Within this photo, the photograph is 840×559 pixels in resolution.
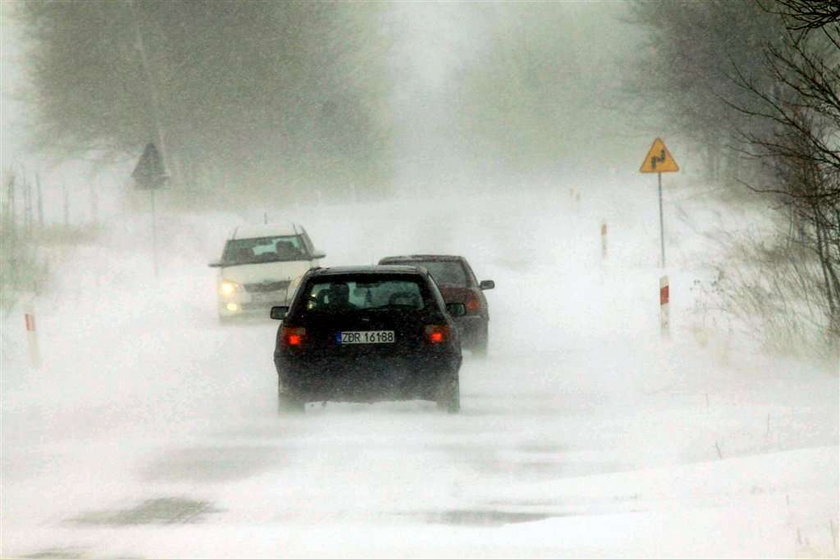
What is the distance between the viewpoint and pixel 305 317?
518 inches

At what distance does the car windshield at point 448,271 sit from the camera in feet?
62.1

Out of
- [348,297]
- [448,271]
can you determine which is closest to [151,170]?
[448,271]

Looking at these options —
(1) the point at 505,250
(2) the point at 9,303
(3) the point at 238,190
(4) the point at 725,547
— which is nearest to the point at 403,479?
(4) the point at 725,547

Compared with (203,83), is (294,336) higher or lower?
lower

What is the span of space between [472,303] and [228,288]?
7094 millimetres

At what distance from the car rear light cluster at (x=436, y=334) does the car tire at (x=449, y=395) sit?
1.11 feet

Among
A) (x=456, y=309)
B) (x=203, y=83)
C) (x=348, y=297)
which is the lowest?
(x=456, y=309)

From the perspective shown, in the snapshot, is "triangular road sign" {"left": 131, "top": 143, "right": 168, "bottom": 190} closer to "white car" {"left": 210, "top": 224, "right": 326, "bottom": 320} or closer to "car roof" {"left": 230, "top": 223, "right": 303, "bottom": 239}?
"car roof" {"left": 230, "top": 223, "right": 303, "bottom": 239}

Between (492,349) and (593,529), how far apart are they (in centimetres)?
1243

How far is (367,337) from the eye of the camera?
13.1 metres

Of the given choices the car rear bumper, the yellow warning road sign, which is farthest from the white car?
the car rear bumper

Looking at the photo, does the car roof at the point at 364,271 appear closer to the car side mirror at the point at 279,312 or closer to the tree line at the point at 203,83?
the car side mirror at the point at 279,312

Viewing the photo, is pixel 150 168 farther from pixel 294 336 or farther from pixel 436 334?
pixel 436 334

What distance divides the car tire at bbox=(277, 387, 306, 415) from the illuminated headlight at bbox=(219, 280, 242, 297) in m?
10.9
